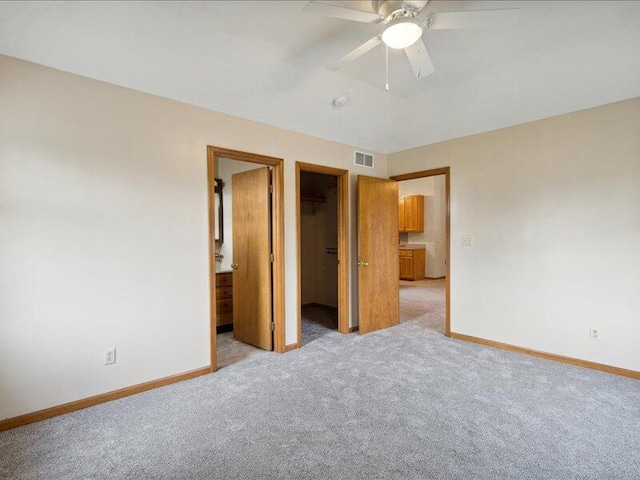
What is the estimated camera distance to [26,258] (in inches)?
87.8

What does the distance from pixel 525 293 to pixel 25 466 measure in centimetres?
427

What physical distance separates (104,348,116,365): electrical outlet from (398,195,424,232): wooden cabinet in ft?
26.8

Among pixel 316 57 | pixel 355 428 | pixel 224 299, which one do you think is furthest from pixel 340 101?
pixel 355 428

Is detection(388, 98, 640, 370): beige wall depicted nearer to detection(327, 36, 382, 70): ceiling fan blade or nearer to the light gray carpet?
the light gray carpet

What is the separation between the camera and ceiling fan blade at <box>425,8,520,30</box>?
1.70 meters

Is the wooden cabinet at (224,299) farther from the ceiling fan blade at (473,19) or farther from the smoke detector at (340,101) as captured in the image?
the ceiling fan blade at (473,19)

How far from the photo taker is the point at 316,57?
9.02ft

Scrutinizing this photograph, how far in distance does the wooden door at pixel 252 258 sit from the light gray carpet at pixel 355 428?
0.72 metres

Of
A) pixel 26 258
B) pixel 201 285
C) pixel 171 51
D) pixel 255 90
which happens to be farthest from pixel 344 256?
pixel 26 258

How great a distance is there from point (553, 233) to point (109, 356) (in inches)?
165

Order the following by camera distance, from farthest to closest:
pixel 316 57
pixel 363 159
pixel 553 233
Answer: pixel 363 159 < pixel 553 233 < pixel 316 57

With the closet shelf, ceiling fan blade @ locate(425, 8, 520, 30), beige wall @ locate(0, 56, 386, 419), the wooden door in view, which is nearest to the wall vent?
the wooden door

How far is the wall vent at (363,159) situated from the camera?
4.38m

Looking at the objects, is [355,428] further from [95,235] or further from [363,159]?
[363,159]
